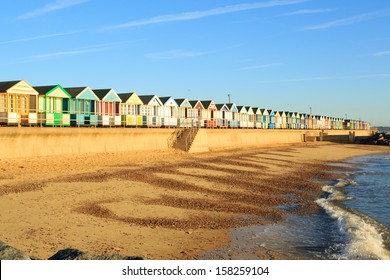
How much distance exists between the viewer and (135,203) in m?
16.2

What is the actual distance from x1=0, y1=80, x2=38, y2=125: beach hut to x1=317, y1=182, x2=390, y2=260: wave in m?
21.6

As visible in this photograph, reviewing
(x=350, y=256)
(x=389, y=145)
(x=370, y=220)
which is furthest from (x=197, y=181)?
(x=389, y=145)

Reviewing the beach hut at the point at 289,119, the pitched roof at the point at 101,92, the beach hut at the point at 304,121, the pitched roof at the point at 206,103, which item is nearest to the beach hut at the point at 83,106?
the pitched roof at the point at 101,92

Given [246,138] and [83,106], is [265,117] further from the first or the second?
[83,106]

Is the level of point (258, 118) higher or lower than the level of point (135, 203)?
higher

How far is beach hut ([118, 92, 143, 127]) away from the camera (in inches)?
1611

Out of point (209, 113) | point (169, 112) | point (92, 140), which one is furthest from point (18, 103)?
point (209, 113)

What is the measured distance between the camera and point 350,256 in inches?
431

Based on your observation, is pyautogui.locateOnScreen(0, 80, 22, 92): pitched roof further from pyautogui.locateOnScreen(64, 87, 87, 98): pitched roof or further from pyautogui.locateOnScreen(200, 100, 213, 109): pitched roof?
pyautogui.locateOnScreen(200, 100, 213, 109): pitched roof

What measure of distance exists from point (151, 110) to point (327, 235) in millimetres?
34042

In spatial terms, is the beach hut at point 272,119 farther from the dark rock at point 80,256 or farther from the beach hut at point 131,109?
the dark rock at point 80,256

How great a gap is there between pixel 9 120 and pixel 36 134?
149 inches

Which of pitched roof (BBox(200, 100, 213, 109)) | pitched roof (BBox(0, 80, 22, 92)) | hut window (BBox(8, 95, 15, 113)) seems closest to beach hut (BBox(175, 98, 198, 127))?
pitched roof (BBox(200, 100, 213, 109))

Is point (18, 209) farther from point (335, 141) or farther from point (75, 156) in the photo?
point (335, 141)
